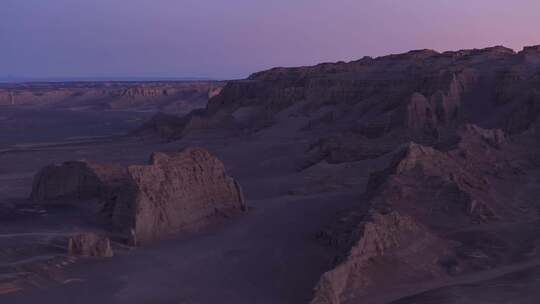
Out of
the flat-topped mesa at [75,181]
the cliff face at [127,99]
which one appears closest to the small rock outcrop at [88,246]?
the flat-topped mesa at [75,181]

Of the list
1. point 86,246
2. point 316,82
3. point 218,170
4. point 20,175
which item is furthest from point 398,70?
point 86,246

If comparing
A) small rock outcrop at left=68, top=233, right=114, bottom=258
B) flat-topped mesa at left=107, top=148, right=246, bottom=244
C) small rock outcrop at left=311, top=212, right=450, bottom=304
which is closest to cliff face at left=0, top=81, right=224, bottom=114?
flat-topped mesa at left=107, top=148, right=246, bottom=244

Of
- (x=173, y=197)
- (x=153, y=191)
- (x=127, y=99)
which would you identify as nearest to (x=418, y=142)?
(x=173, y=197)

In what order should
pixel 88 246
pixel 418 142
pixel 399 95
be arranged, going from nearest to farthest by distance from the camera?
1. pixel 88 246
2. pixel 418 142
3. pixel 399 95

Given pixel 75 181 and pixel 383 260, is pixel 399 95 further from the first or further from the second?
pixel 383 260

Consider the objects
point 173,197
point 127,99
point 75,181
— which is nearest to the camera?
point 173,197

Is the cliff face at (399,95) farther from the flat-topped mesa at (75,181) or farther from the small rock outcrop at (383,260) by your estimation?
the small rock outcrop at (383,260)

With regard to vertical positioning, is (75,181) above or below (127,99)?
above
